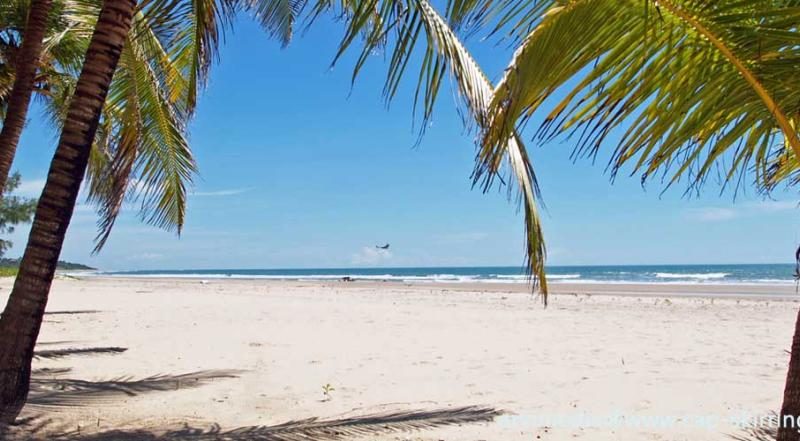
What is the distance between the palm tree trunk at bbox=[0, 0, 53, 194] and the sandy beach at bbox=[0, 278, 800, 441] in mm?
1946

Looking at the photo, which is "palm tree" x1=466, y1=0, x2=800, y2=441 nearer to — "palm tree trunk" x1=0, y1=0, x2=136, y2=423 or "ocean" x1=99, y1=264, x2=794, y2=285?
"palm tree trunk" x1=0, y1=0, x2=136, y2=423

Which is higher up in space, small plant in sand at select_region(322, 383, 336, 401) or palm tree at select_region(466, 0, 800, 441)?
palm tree at select_region(466, 0, 800, 441)

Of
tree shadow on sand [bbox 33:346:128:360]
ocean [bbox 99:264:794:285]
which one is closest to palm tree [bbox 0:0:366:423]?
tree shadow on sand [bbox 33:346:128:360]

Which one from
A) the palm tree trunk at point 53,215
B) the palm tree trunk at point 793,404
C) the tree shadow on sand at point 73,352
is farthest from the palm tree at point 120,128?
the palm tree trunk at point 793,404

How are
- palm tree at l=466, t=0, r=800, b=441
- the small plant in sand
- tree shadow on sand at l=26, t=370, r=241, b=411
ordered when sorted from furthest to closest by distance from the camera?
the small plant in sand < tree shadow on sand at l=26, t=370, r=241, b=411 < palm tree at l=466, t=0, r=800, b=441

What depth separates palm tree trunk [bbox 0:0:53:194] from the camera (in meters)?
4.67

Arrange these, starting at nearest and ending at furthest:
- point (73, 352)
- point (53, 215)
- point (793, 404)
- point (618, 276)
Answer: point (793, 404)
point (53, 215)
point (73, 352)
point (618, 276)

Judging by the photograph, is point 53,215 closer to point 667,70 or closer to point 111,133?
point 667,70

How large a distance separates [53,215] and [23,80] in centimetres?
219

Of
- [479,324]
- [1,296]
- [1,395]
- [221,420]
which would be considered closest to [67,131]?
[1,395]

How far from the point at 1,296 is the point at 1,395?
43.0ft

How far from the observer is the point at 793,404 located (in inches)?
78.7

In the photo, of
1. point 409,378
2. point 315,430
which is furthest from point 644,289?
point 315,430

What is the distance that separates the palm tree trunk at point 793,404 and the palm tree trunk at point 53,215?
3.59 metres
